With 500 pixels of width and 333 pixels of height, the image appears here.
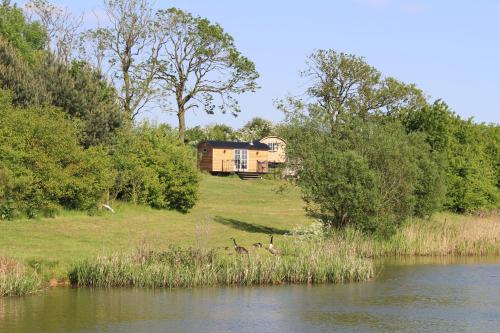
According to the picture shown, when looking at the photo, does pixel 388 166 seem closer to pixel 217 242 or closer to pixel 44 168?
pixel 217 242

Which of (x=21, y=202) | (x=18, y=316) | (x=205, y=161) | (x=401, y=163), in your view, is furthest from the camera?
(x=205, y=161)

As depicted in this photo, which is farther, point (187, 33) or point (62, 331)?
point (187, 33)

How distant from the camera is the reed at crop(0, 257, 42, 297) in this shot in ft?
82.5

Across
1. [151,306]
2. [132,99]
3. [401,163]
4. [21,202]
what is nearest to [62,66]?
[21,202]

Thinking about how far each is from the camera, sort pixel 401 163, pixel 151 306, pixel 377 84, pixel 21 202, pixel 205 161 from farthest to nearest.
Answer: pixel 377 84, pixel 205 161, pixel 401 163, pixel 21 202, pixel 151 306

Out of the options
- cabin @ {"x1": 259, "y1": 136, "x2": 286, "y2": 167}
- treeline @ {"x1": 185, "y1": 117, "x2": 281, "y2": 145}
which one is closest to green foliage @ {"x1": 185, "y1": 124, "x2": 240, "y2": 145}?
treeline @ {"x1": 185, "y1": 117, "x2": 281, "y2": 145}

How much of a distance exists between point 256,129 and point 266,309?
114383 mm

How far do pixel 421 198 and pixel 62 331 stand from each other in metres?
32.8

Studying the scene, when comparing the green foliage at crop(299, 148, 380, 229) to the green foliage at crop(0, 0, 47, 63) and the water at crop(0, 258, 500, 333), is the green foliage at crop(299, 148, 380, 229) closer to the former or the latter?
the water at crop(0, 258, 500, 333)

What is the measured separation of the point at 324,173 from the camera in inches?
1592

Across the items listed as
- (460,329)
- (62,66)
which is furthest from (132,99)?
(460,329)

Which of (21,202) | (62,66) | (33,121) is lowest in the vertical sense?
(21,202)

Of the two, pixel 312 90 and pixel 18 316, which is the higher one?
pixel 312 90

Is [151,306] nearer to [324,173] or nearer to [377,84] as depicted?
[324,173]
